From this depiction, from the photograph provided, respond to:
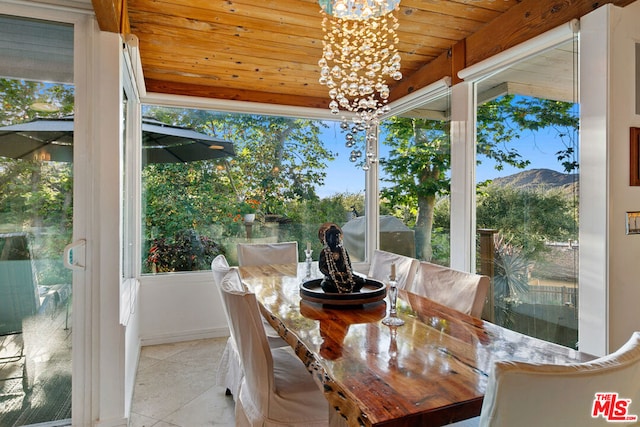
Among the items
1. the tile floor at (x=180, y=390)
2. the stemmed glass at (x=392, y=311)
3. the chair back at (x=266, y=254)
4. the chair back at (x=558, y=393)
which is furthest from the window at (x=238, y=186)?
the chair back at (x=558, y=393)

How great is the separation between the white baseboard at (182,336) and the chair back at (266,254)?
91 centimetres

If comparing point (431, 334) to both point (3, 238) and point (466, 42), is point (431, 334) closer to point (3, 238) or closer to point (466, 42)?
point (3, 238)

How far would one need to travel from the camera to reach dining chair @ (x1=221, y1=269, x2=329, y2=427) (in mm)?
1487

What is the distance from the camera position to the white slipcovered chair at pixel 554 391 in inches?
29.4

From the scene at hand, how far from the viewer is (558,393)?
0.76 m

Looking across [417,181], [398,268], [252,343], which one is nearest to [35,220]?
[252,343]

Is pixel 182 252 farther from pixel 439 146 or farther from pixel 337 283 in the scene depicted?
pixel 439 146

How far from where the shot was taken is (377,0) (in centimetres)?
196

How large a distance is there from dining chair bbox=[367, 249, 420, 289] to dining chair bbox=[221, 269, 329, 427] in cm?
95

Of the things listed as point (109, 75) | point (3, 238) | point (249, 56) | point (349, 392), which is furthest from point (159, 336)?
point (349, 392)

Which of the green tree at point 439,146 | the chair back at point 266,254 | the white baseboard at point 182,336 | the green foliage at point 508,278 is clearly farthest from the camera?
the white baseboard at point 182,336

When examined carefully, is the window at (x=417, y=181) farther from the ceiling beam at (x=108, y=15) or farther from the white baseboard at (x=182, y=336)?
the ceiling beam at (x=108, y=15)

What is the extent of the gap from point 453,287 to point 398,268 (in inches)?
21.1

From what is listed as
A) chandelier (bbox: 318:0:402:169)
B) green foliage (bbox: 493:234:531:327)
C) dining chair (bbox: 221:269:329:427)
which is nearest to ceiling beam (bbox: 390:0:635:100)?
chandelier (bbox: 318:0:402:169)
